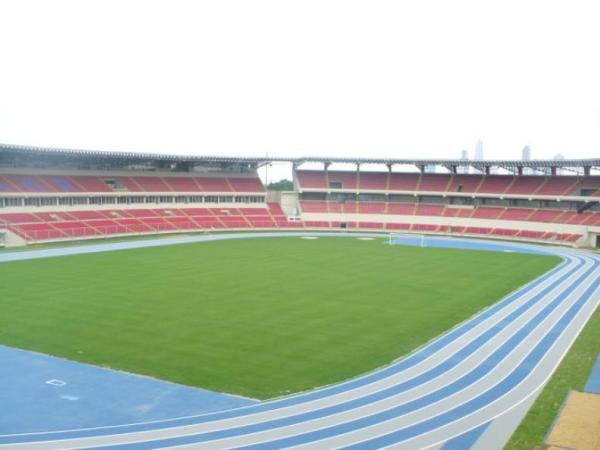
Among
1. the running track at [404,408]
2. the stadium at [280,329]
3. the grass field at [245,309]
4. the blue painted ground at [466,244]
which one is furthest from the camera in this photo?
the blue painted ground at [466,244]

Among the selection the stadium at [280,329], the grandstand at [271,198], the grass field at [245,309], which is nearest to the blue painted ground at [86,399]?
the stadium at [280,329]

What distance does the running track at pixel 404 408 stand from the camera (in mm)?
13039

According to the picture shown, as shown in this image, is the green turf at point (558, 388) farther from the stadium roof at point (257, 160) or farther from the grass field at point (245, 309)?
the stadium roof at point (257, 160)

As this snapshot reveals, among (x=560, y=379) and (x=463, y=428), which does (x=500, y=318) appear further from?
(x=463, y=428)

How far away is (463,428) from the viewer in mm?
13852

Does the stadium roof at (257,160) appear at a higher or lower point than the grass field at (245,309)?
higher

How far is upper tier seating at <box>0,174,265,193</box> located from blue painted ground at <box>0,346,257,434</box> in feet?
138

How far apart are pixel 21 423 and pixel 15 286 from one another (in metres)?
18.8

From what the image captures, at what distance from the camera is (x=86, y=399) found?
1534cm

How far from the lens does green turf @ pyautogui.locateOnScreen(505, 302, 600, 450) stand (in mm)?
13242

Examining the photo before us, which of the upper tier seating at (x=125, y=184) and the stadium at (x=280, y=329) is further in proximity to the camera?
the upper tier seating at (x=125, y=184)

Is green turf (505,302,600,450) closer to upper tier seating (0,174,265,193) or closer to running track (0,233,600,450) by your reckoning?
running track (0,233,600,450)

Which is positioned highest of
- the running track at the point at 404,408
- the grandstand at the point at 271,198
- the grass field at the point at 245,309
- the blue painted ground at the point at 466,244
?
the grandstand at the point at 271,198

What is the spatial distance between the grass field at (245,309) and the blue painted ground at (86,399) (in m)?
0.80
